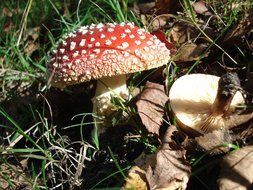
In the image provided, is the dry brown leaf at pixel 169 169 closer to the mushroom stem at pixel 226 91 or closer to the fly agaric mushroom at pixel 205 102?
the fly agaric mushroom at pixel 205 102

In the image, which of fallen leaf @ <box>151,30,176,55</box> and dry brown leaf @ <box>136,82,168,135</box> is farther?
fallen leaf @ <box>151,30,176,55</box>

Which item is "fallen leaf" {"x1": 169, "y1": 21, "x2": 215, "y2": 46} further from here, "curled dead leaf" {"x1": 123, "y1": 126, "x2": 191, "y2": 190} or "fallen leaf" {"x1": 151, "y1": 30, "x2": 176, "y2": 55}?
"curled dead leaf" {"x1": 123, "y1": 126, "x2": 191, "y2": 190}

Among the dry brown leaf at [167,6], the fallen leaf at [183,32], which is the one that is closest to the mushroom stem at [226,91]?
the fallen leaf at [183,32]

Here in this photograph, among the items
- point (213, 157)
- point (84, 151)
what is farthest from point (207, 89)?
point (84, 151)

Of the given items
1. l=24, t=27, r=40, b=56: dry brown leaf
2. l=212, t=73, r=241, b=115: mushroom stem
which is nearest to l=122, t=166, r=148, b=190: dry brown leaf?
l=212, t=73, r=241, b=115: mushroom stem

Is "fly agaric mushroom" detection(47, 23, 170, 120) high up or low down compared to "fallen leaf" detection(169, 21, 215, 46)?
up

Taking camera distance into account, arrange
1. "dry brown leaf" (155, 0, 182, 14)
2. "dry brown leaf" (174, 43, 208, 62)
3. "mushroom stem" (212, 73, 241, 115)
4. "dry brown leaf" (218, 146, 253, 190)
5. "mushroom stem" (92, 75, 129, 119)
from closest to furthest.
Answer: "dry brown leaf" (218, 146, 253, 190) < "mushroom stem" (212, 73, 241, 115) < "mushroom stem" (92, 75, 129, 119) < "dry brown leaf" (174, 43, 208, 62) < "dry brown leaf" (155, 0, 182, 14)

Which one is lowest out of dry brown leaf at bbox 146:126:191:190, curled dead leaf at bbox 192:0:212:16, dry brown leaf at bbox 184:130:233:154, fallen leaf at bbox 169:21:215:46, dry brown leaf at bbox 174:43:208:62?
dry brown leaf at bbox 146:126:191:190

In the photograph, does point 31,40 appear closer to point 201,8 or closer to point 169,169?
point 201,8
